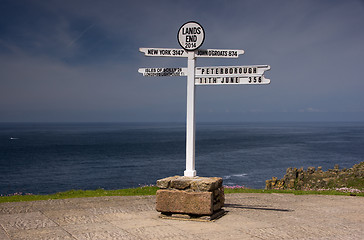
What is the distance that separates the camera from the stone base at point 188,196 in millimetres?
8625

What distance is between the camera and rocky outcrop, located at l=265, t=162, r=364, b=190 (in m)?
19.5

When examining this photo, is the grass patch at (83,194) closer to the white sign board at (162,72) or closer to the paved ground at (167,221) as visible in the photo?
the paved ground at (167,221)

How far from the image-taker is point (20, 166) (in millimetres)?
66000

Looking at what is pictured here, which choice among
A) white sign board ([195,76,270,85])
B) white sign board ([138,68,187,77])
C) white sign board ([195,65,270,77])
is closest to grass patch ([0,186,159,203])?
white sign board ([138,68,187,77])

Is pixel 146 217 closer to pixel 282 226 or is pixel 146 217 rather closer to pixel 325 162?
pixel 282 226

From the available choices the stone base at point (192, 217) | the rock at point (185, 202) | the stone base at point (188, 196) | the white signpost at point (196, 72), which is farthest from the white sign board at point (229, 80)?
the stone base at point (192, 217)

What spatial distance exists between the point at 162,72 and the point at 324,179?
16.2m

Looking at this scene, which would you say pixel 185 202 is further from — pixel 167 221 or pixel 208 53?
pixel 208 53

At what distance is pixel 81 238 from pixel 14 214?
3149mm

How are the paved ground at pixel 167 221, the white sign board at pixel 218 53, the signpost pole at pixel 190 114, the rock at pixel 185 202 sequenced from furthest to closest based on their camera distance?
the white sign board at pixel 218 53 → the signpost pole at pixel 190 114 → the rock at pixel 185 202 → the paved ground at pixel 167 221

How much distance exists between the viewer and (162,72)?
1013 centimetres

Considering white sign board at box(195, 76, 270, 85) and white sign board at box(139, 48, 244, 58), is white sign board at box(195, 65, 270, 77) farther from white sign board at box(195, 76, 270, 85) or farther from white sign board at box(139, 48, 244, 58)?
white sign board at box(139, 48, 244, 58)

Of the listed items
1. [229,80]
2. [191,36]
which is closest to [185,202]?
[229,80]

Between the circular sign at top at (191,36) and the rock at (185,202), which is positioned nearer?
the rock at (185,202)
